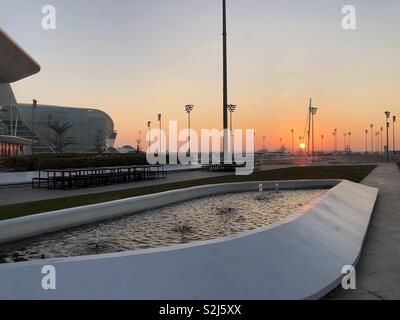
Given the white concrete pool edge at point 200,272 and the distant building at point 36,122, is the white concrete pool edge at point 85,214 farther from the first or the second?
the distant building at point 36,122

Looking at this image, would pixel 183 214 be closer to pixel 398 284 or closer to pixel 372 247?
pixel 372 247

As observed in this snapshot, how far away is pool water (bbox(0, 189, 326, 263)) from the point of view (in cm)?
676

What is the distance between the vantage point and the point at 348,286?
204 inches

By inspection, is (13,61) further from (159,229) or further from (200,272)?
(200,272)

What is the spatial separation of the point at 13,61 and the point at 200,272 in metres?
19.7

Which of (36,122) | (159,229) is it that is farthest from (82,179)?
(36,122)

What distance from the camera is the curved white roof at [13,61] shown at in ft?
56.7

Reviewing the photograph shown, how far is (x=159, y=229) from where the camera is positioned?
8328mm

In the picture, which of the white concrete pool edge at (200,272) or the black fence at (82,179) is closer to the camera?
the white concrete pool edge at (200,272)

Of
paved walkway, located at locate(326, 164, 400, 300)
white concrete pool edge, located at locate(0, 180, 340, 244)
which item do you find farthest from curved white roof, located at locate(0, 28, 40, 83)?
paved walkway, located at locate(326, 164, 400, 300)

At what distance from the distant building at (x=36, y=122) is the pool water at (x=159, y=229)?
467 inches

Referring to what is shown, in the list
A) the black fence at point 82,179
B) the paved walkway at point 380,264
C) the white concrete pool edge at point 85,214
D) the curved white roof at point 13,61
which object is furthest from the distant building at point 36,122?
the paved walkway at point 380,264

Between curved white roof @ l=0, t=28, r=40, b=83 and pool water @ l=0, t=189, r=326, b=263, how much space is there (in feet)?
38.3
